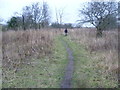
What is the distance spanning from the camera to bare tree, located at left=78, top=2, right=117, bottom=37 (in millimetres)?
27609

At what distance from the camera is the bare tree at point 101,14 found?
27609mm

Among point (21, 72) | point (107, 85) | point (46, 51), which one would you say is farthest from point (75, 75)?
point (46, 51)

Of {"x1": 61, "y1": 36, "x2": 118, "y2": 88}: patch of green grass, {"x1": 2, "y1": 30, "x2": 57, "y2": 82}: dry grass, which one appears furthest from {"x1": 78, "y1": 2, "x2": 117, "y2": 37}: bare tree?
{"x1": 61, "y1": 36, "x2": 118, "y2": 88}: patch of green grass

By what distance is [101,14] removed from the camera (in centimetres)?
2798

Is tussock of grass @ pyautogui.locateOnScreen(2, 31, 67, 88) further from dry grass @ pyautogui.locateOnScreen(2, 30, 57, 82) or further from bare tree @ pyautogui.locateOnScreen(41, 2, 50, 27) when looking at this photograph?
bare tree @ pyautogui.locateOnScreen(41, 2, 50, 27)

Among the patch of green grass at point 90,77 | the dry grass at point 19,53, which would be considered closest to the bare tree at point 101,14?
the dry grass at point 19,53

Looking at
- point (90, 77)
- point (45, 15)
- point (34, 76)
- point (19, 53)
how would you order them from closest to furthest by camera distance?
point (90, 77), point (34, 76), point (19, 53), point (45, 15)

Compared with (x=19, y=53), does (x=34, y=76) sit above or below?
below

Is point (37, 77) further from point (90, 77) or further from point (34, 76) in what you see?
point (90, 77)

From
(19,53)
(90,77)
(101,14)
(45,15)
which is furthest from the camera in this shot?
(45,15)

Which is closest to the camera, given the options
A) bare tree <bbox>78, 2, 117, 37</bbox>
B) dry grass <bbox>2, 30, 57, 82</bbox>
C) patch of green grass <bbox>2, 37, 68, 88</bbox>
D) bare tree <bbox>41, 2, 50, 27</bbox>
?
patch of green grass <bbox>2, 37, 68, 88</bbox>

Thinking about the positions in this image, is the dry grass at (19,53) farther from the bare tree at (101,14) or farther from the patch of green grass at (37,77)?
the bare tree at (101,14)

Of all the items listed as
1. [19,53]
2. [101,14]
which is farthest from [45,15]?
[19,53]

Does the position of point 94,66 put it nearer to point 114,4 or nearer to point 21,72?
point 21,72
